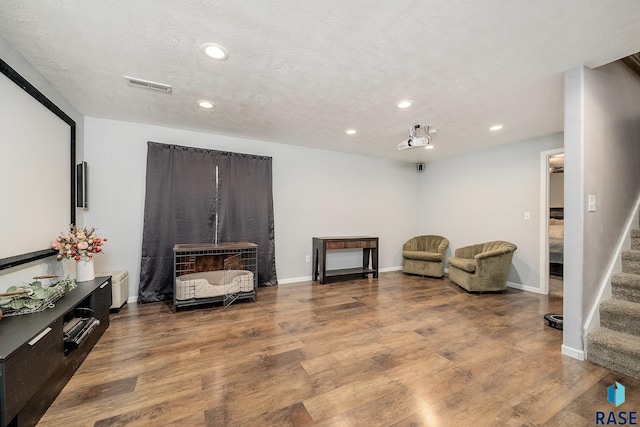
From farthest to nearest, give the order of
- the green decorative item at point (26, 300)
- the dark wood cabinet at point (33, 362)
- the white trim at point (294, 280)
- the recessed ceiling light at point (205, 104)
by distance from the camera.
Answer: the white trim at point (294, 280)
the recessed ceiling light at point (205, 104)
the green decorative item at point (26, 300)
the dark wood cabinet at point (33, 362)

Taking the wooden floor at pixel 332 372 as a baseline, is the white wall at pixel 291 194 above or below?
above

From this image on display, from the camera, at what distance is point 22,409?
1.39 m

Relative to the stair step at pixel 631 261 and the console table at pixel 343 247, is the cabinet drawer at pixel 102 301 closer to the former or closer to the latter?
the console table at pixel 343 247

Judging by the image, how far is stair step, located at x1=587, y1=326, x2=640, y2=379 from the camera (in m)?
1.98

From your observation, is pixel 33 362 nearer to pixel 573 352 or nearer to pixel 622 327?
pixel 573 352

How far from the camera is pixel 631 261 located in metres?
2.60

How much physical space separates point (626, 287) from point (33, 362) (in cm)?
434

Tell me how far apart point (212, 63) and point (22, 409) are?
7.98ft

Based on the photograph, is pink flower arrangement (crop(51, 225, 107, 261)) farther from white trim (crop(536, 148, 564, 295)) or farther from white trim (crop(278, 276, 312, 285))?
white trim (crop(536, 148, 564, 295))

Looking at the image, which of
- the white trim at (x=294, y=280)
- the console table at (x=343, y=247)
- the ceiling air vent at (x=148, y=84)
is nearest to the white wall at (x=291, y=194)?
the white trim at (x=294, y=280)

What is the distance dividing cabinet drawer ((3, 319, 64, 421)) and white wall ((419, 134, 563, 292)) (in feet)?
18.3

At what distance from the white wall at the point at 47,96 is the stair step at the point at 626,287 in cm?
489

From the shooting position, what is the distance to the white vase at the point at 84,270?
2.69m

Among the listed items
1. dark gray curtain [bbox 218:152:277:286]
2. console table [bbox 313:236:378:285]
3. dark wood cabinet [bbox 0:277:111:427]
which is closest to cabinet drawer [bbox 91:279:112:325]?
dark wood cabinet [bbox 0:277:111:427]
